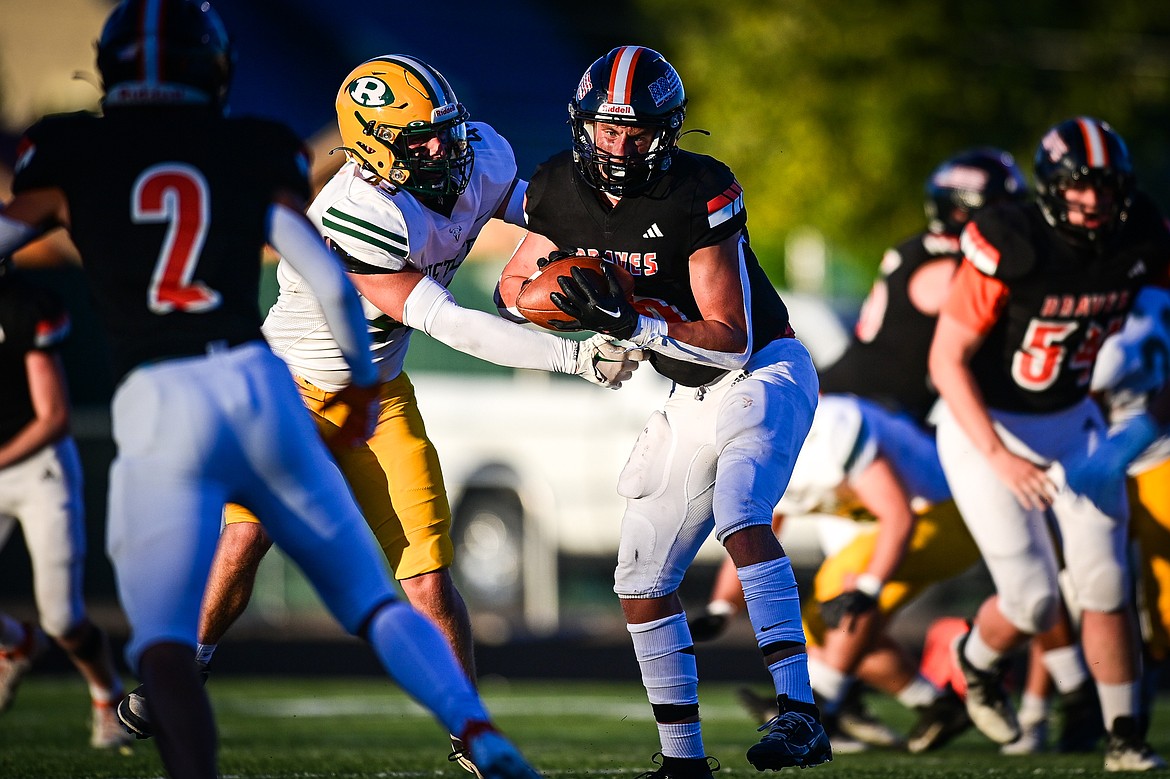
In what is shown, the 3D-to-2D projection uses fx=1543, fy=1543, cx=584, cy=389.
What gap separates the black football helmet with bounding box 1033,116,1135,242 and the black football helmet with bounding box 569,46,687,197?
1.55 metres

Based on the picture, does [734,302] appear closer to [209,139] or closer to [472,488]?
[209,139]

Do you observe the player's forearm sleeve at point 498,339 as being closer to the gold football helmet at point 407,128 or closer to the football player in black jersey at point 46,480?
the gold football helmet at point 407,128

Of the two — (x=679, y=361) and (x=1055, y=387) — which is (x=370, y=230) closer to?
(x=679, y=361)

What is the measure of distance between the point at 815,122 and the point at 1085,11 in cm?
346

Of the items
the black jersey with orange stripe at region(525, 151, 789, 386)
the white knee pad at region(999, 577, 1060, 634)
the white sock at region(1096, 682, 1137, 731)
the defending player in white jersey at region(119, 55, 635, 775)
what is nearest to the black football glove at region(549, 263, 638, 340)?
the defending player in white jersey at region(119, 55, 635, 775)

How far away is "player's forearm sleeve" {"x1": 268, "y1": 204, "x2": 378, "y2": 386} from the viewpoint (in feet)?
11.2

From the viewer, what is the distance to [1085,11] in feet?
48.0

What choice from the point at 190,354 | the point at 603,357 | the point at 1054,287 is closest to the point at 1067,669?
the point at 1054,287

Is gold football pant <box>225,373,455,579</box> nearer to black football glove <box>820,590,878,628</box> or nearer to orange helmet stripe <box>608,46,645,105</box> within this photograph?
orange helmet stripe <box>608,46,645,105</box>

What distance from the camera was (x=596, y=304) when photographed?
399 cm

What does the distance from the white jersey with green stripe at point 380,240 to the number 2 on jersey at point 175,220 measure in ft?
3.13

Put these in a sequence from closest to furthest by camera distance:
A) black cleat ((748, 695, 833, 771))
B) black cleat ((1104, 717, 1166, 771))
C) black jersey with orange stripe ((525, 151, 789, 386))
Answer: black cleat ((748, 695, 833, 771)) < black jersey with orange stripe ((525, 151, 789, 386)) < black cleat ((1104, 717, 1166, 771))

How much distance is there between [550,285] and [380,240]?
19.7 inches

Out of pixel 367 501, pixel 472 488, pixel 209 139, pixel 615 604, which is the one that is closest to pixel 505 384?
pixel 472 488
